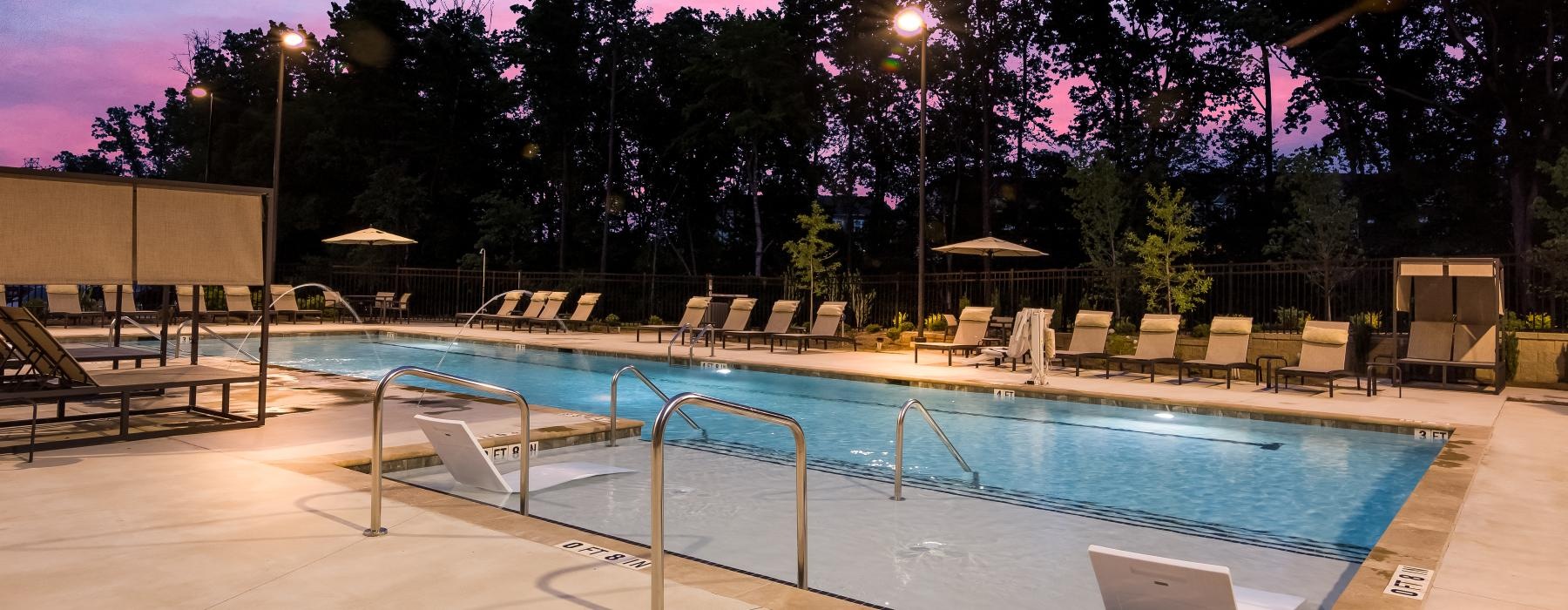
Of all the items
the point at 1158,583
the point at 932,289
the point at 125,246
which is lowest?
the point at 1158,583

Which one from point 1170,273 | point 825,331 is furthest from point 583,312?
point 1170,273

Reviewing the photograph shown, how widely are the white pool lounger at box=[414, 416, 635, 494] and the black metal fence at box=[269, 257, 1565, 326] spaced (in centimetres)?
1263

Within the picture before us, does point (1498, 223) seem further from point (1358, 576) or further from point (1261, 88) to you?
point (1358, 576)

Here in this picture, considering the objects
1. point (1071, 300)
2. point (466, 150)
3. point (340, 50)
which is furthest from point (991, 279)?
point (340, 50)

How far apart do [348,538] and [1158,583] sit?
3.22 meters

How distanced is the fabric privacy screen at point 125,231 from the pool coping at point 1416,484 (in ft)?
11.2

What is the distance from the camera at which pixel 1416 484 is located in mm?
6188

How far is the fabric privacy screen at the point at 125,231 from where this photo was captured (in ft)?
18.8

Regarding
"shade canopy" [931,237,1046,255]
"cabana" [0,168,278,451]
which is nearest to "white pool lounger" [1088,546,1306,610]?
"cabana" [0,168,278,451]

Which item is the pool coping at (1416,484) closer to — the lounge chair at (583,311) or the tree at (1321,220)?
the lounge chair at (583,311)

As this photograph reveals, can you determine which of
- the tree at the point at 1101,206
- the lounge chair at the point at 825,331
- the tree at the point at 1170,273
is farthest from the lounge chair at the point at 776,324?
the tree at the point at 1101,206

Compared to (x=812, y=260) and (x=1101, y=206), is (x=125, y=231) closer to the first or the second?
(x=812, y=260)

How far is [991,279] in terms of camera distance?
19.2m

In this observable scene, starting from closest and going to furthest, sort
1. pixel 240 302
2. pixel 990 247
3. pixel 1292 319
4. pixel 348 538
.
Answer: pixel 348 538
pixel 1292 319
pixel 990 247
pixel 240 302
